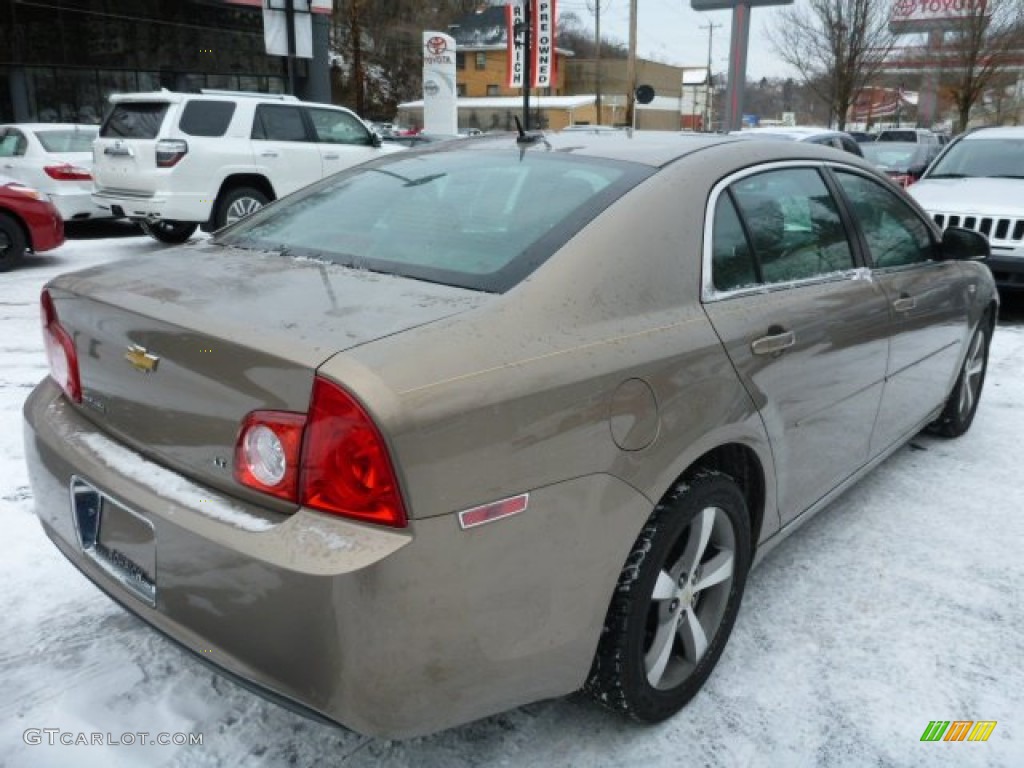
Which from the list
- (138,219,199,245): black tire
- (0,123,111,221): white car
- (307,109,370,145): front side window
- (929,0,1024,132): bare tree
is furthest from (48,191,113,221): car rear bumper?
(929,0,1024,132): bare tree

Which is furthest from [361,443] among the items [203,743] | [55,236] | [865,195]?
[55,236]

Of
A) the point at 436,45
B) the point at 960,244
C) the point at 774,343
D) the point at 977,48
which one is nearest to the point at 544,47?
the point at 436,45

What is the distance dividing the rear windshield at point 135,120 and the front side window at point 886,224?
8221 mm

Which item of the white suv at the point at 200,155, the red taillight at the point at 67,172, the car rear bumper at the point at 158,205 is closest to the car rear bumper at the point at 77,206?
the red taillight at the point at 67,172

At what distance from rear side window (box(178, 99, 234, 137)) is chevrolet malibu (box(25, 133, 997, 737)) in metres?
7.37

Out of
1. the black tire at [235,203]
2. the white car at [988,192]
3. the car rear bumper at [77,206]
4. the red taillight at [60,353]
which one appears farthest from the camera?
the car rear bumper at [77,206]

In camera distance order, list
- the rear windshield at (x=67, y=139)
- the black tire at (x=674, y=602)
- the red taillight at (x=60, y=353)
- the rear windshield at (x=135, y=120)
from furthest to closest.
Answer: the rear windshield at (x=67, y=139), the rear windshield at (x=135, y=120), the red taillight at (x=60, y=353), the black tire at (x=674, y=602)

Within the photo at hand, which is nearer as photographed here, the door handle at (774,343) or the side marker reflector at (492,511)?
the side marker reflector at (492,511)

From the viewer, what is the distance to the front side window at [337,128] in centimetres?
1086

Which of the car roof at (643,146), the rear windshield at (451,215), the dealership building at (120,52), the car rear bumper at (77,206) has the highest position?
the dealership building at (120,52)

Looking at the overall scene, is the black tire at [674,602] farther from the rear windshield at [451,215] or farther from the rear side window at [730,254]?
the rear windshield at [451,215]

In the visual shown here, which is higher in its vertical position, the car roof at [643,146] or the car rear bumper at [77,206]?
the car roof at [643,146]

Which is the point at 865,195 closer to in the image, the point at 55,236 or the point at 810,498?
the point at 810,498

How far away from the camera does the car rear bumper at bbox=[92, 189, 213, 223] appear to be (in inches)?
364
